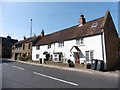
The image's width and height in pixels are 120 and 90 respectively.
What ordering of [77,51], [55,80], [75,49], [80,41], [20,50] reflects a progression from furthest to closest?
[20,50], [80,41], [75,49], [77,51], [55,80]

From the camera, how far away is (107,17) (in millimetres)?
26375

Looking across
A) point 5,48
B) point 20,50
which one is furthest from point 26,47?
point 5,48

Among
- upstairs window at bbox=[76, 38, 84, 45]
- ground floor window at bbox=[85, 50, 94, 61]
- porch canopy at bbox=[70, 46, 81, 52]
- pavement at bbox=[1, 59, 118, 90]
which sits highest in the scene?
upstairs window at bbox=[76, 38, 84, 45]

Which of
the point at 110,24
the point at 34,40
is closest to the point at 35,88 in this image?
the point at 110,24

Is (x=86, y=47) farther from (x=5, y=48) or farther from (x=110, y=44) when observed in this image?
(x=5, y=48)

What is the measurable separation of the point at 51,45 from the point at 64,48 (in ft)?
19.6

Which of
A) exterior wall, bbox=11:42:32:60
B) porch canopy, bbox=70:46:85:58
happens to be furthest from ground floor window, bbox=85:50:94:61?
exterior wall, bbox=11:42:32:60

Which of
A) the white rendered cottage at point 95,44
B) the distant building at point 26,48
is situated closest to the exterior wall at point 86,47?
the white rendered cottage at point 95,44

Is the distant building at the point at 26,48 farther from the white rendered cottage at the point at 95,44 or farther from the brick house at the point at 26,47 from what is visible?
the white rendered cottage at the point at 95,44

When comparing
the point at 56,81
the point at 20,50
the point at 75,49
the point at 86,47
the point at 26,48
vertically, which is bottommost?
the point at 56,81

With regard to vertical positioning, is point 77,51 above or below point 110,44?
below

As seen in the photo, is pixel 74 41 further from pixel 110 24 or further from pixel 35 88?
pixel 35 88

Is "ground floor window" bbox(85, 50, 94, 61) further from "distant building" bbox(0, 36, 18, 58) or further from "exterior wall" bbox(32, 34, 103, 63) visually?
"distant building" bbox(0, 36, 18, 58)

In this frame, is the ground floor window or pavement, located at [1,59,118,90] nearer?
pavement, located at [1,59,118,90]
